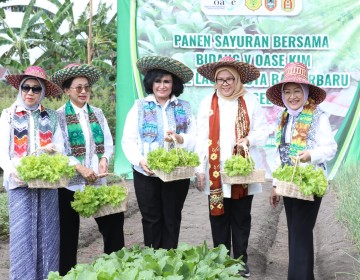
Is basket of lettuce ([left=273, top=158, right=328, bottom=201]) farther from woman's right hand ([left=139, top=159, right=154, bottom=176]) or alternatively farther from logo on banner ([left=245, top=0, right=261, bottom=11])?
logo on banner ([left=245, top=0, right=261, bottom=11])

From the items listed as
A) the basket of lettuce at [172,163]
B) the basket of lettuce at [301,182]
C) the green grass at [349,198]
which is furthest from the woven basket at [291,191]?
the green grass at [349,198]

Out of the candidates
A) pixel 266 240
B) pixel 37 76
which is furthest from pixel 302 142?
pixel 266 240

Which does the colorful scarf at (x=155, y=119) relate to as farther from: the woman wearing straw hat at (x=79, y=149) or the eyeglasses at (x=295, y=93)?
the eyeglasses at (x=295, y=93)

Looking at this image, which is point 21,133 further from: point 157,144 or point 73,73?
point 157,144

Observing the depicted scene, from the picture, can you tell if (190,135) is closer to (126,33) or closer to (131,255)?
(131,255)

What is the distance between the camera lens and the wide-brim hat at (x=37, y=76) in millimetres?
5348

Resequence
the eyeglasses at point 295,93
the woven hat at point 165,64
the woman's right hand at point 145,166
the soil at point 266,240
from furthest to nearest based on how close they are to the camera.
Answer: the soil at point 266,240
the woven hat at point 165,64
the woman's right hand at point 145,166
the eyeglasses at point 295,93

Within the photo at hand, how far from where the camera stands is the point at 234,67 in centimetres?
586

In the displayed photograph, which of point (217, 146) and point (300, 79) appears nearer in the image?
point (300, 79)

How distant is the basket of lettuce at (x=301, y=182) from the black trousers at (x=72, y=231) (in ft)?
4.49

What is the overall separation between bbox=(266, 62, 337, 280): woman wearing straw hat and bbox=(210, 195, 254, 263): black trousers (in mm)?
546

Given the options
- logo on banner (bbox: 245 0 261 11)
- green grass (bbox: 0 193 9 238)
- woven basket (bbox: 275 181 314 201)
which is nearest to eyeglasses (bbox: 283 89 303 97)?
woven basket (bbox: 275 181 314 201)

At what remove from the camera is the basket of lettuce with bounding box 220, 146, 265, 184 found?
545cm

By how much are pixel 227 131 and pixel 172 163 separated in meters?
0.72
